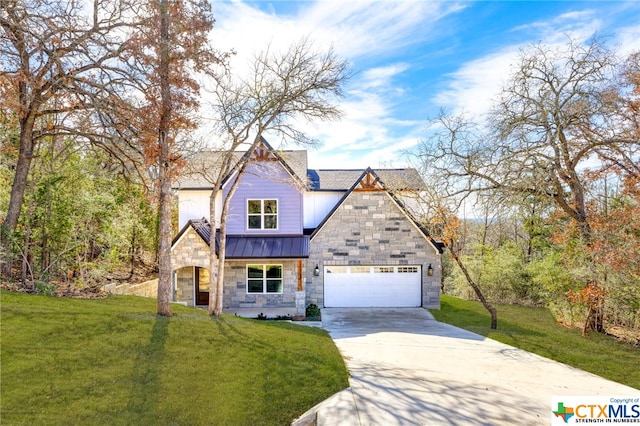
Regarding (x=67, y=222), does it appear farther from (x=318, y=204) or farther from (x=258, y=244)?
(x=318, y=204)

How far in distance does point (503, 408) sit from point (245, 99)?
1061 centimetres

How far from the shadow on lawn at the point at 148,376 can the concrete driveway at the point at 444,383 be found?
2464 millimetres

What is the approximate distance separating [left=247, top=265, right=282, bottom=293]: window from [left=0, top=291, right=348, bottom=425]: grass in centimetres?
719

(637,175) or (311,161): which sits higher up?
(311,161)

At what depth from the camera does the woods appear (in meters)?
9.68

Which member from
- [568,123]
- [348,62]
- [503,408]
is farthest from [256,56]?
[503,408]

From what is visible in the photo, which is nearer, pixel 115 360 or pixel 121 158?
pixel 115 360

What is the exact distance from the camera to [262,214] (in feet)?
56.0

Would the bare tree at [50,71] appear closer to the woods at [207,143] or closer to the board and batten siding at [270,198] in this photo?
the woods at [207,143]

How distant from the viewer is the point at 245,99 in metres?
11.7

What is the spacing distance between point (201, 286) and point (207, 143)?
7.87 metres

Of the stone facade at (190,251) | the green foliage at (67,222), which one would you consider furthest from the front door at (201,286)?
the green foliage at (67,222)

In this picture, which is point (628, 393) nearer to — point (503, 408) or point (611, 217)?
point (503, 408)

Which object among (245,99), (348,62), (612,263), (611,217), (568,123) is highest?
(348,62)
